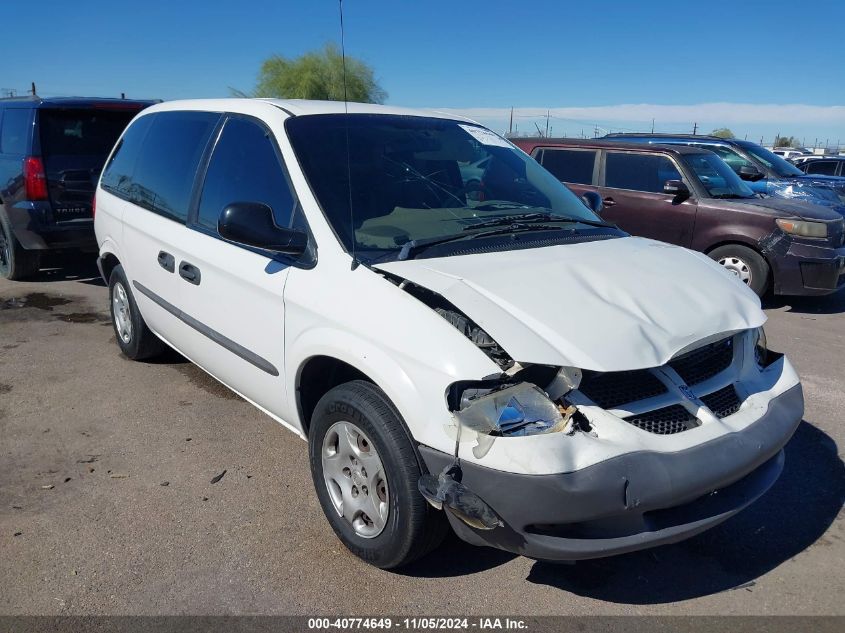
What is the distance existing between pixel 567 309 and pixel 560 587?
1.15 meters

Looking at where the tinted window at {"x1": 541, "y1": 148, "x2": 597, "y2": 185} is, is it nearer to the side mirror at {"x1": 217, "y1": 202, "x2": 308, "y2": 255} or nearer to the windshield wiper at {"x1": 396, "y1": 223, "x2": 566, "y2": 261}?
the windshield wiper at {"x1": 396, "y1": 223, "x2": 566, "y2": 261}

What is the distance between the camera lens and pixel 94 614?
254cm

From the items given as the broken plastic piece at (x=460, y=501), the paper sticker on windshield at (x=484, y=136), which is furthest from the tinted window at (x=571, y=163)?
the broken plastic piece at (x=460, y=501)

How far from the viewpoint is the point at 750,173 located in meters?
10.4

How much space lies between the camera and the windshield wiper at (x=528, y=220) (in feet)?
10.8

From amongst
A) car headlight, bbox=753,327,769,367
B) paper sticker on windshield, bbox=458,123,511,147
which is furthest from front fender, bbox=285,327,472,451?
paper sticker on windshield, bbox=458,123,511,147

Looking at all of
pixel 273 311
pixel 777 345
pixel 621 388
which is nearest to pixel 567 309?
pixel 621 388

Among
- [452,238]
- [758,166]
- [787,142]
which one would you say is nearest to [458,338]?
[452,238]

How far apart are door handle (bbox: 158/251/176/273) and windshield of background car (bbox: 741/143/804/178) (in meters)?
10.0

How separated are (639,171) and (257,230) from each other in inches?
254

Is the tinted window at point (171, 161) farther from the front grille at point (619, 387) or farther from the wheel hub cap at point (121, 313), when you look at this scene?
the front grille at point (619, 387)

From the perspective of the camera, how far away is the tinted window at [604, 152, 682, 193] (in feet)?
26.4

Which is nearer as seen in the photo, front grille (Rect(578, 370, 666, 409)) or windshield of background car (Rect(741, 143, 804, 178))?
front grille (Rect(578, 370, 666, 409))

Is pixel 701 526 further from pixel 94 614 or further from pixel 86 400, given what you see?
pixel 86 400
